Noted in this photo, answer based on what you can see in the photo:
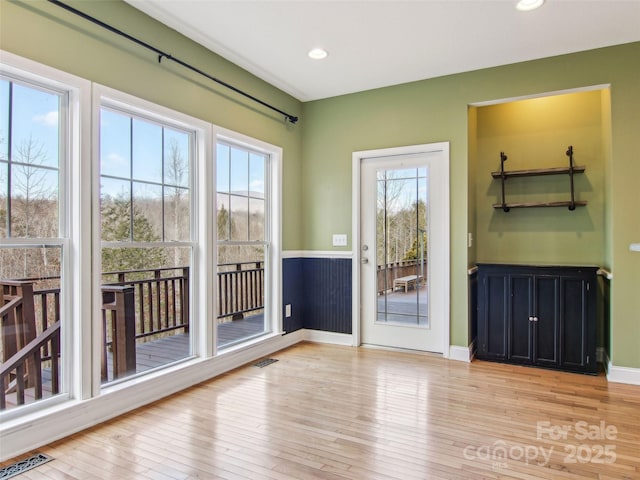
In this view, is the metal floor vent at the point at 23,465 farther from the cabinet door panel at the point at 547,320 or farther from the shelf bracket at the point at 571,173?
the shelf bracket at the point at 571,173

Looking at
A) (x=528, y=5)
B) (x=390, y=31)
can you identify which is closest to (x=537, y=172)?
(x=528, y=5)

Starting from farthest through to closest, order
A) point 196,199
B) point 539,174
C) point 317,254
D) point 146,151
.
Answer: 1. point 317,254
2. point 539,174
3. point 196,199
4. point 146,151

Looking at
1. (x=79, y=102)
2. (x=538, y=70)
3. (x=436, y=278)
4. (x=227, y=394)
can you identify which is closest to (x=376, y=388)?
(x=227, y=394)

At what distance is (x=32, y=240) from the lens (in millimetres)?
2234

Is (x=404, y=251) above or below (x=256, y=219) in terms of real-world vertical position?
below

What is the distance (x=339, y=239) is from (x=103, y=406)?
9.02 feet

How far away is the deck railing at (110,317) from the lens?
7.32 ft

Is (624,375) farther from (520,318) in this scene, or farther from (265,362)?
(265,362)

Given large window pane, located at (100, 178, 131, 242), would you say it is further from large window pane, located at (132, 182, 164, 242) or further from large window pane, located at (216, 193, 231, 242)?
large window pane, located at (216, 193, 231, 242)

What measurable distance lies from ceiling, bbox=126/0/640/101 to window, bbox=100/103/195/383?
0.85m

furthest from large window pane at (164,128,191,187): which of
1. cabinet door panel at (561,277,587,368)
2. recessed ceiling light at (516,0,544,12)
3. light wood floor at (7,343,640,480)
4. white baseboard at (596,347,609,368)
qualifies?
white baseboard at (596,347,609,368)

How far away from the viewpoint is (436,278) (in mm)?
4023

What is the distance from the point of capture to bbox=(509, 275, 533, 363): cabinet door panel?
143 inches

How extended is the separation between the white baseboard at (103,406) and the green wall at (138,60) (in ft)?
5.26
